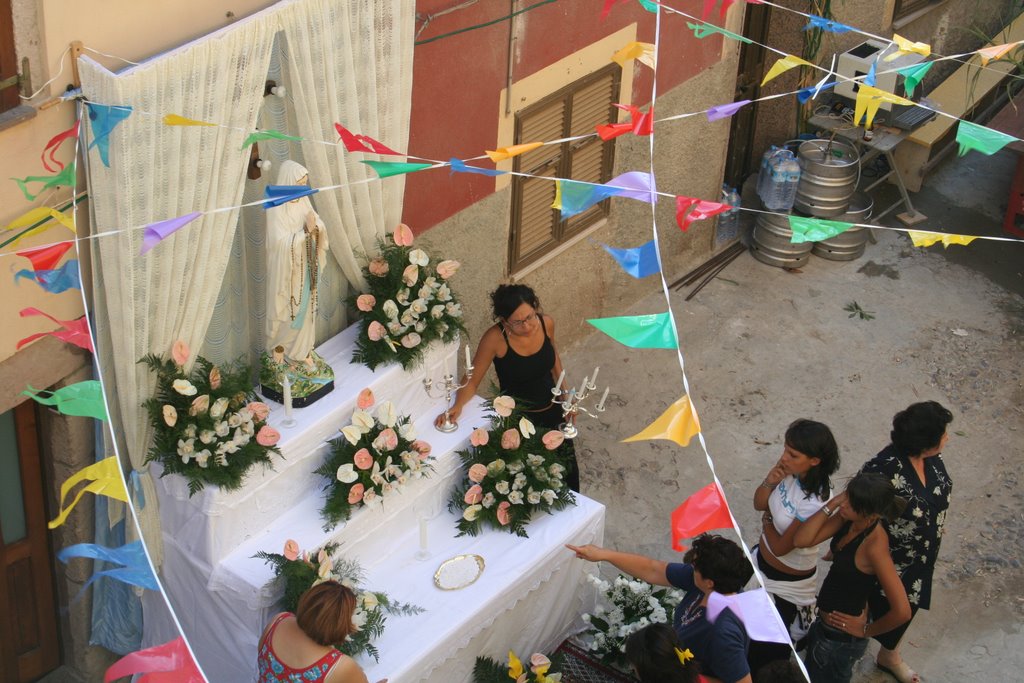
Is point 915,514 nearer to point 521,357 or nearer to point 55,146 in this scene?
point 521,357

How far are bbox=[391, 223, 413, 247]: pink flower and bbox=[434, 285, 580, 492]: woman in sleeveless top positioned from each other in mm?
508

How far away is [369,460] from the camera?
19.4 ft

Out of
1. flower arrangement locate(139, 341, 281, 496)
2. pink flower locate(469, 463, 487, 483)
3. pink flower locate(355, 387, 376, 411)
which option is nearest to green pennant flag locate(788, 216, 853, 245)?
pink flower locate(469, 463, 487, 483)

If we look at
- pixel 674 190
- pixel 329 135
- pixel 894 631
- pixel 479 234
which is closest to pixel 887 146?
pixel 674 190

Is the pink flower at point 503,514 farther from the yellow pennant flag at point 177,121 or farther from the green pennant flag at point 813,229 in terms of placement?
the yellow pennant flag at point 177,121

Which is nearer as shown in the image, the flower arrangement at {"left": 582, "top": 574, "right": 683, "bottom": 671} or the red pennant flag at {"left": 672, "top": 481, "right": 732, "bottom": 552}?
the red pennant flag at {"left": 672, "top": 481, "right": 732, "bottom": 552}

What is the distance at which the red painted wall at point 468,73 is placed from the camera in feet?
21.9

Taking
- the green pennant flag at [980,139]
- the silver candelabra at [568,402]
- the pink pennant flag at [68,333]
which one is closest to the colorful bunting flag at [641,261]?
the silver candelabra at [568,402]

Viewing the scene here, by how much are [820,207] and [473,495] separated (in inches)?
197

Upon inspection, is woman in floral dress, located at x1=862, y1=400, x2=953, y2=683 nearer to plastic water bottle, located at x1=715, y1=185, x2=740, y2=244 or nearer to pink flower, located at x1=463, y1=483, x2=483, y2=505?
pink flower, located at x1=463, y1=483, x2=483, y2=505

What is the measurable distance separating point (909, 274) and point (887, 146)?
1.05 metres

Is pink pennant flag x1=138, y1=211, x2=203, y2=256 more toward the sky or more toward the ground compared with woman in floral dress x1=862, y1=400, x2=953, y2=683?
more toward the sky

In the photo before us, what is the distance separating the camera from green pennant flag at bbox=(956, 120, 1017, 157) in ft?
19.2

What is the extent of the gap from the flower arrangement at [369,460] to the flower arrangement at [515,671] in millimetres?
906
